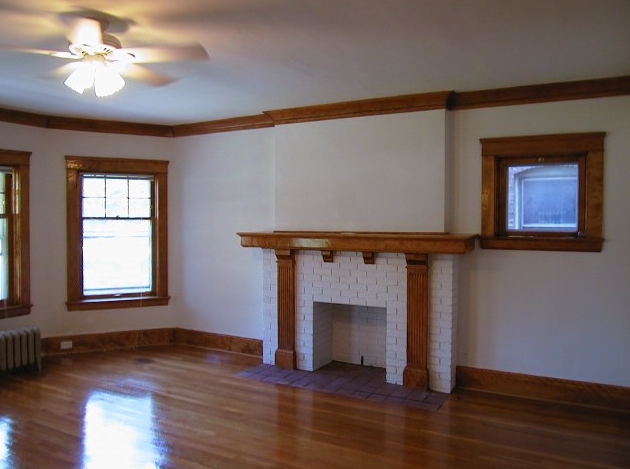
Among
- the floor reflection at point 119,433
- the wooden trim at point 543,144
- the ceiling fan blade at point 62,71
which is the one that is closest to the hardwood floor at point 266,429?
the floor reflection at point 119,433

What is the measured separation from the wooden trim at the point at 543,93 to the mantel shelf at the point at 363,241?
3.68ft

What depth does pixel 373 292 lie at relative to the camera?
4637 millimetres

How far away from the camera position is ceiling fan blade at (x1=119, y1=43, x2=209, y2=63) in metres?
3.23

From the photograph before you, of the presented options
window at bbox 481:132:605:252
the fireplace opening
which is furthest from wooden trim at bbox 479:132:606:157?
the fireplace opening

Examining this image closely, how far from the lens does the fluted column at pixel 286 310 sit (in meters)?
4.98

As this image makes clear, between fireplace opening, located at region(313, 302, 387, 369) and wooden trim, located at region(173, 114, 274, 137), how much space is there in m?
1.94

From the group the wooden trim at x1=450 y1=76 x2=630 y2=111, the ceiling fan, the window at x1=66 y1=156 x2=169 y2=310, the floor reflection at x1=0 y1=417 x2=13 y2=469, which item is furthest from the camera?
the window at x1=66 y1=156 x2=169 y2=310

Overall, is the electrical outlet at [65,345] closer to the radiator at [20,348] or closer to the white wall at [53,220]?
the white wall at [53,220]

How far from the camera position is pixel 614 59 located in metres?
3.44

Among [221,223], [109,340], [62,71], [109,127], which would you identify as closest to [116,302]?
[109,340]

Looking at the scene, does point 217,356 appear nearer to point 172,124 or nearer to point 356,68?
point 172,124

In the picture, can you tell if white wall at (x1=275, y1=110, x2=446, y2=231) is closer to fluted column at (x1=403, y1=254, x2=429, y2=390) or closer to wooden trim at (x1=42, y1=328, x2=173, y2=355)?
fluted column at (x1=403, y1=254, x2=429, y2=390)

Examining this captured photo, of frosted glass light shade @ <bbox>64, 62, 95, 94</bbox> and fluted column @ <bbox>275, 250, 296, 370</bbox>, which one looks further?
fluted column @ <bbox>275, 250, 296, 370</bbox>

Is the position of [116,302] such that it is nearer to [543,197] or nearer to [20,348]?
[20,348]
